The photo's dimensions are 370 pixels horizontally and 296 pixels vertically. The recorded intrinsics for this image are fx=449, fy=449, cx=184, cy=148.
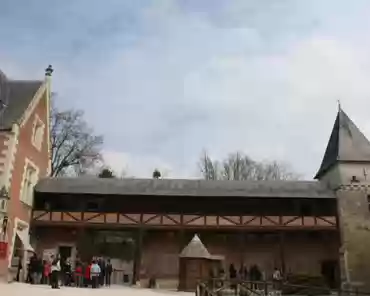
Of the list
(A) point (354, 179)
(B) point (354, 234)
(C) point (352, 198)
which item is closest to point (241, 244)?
(B) point (354, 234)

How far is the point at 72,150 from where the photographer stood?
30.0 m

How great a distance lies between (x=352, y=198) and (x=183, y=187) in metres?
8.34

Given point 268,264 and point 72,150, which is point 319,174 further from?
point 72,150

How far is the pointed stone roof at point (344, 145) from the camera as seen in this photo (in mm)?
23094

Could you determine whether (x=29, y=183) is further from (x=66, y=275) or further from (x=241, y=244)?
(x=241, y=244)

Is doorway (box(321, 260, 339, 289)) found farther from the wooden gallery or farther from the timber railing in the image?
the timber railing

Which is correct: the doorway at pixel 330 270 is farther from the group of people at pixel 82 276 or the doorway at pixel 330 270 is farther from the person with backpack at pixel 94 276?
the person with backpack at pixel 94 276

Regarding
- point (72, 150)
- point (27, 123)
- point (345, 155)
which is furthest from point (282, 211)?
point (72, 150)

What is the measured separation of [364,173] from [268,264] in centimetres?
666

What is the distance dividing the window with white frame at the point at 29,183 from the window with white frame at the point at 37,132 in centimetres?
121

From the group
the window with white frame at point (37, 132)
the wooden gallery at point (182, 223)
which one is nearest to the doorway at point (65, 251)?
the wooden gallery at point (182, 223)

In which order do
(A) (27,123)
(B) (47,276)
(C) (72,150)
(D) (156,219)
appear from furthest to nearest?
(C) (72,150) → (D) (156,219) → (A) (27,123) → (B) (47,276)

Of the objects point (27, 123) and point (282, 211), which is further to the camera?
point (282, 211)

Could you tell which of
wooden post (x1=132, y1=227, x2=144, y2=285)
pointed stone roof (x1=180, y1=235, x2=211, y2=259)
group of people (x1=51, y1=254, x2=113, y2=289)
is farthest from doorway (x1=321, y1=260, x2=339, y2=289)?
group of people (x1=51, y1=254, x2=113, y2=289)
